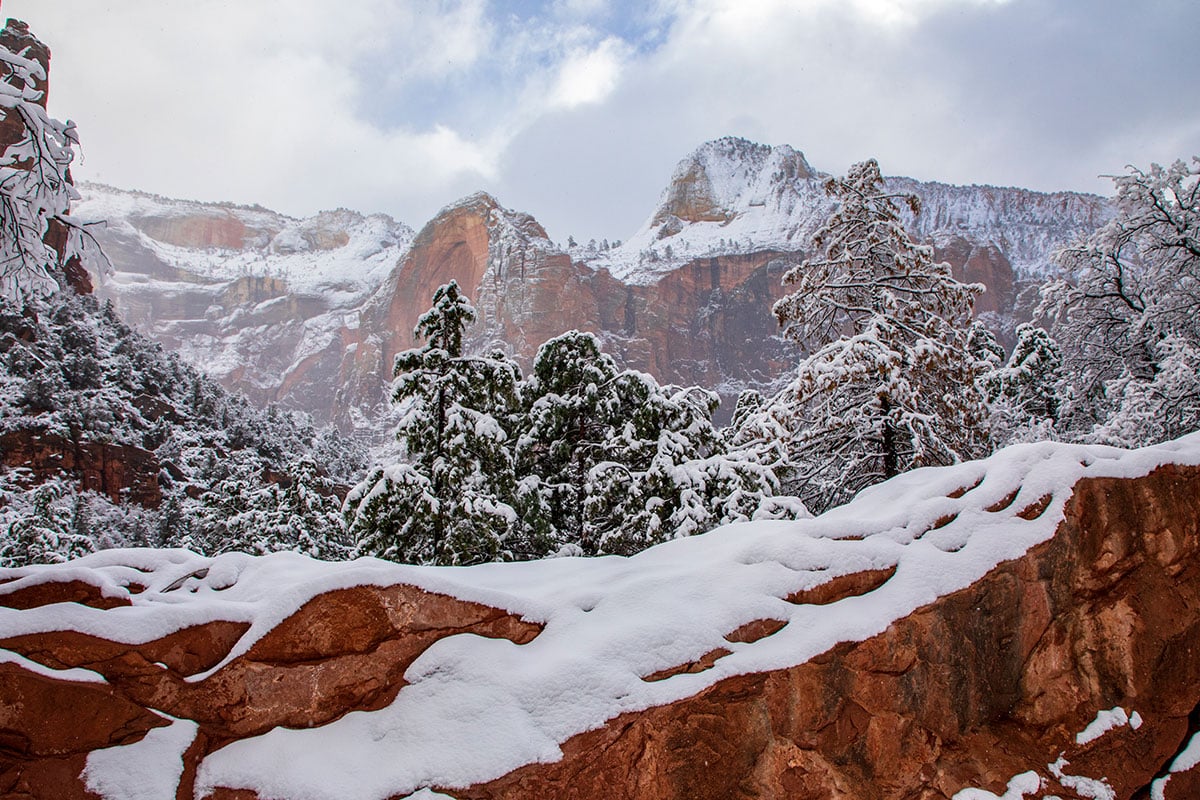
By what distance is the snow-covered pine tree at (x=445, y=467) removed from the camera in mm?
10891

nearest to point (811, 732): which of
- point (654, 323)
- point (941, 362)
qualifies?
point (941, 362)

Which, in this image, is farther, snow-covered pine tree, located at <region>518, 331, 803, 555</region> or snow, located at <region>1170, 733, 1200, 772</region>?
snow-covered pine tree, located at <region>518, 331, 803, 555</region>

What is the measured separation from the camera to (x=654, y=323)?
133125 mm

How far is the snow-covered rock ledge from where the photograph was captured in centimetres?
385

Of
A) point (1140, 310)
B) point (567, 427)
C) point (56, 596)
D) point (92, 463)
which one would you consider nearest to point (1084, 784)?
point (56, 596)

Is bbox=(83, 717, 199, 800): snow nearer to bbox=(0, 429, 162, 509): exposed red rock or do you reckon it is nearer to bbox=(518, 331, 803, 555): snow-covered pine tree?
bbox=(518, 331, 803, 555): snow-covered pine tree

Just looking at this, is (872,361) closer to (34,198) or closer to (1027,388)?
(34,198)

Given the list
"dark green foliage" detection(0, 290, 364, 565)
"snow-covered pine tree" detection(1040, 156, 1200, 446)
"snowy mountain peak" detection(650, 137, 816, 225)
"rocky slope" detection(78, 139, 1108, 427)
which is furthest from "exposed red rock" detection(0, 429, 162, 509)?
"snowy mountain peak" detection(650, 137, 816, 225)

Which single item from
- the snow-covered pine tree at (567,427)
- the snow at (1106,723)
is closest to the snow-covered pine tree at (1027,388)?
the snow-covered pine tree at (567,427)

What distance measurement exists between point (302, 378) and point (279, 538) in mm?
160009

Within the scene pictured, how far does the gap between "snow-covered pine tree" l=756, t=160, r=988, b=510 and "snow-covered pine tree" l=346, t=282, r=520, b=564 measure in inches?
190

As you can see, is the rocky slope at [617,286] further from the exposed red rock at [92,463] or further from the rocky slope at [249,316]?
the exposed red rock at [92,463]

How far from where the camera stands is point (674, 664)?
420 cm

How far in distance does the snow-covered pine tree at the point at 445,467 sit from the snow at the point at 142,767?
6663 mm
